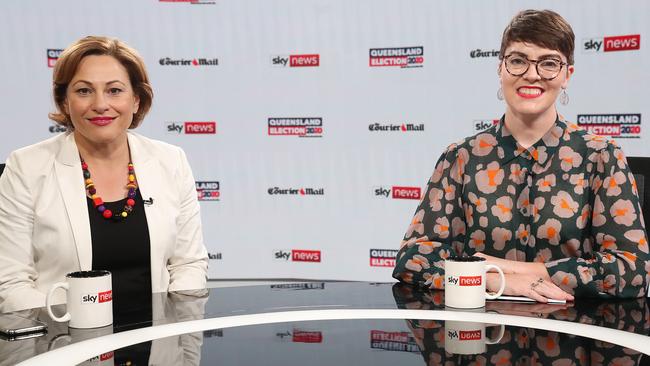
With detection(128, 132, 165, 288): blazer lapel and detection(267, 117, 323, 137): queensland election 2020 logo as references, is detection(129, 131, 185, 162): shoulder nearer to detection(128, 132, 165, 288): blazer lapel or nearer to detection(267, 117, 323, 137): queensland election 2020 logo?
detection(128, 132, 165, 288): blazer lapel

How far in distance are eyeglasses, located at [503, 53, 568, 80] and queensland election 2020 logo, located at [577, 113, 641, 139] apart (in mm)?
1863

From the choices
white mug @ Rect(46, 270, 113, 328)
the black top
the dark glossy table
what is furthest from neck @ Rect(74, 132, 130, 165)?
white mug @ Rect(46, 270, 113, 328)

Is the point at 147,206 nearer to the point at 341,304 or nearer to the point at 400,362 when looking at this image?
the point at 341,304

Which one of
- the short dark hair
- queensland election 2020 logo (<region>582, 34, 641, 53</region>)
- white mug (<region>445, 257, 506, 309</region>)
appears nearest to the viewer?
white mug (<region>445, 257, 506, 309</region>)

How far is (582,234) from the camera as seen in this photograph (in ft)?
6.72

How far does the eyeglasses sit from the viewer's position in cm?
206

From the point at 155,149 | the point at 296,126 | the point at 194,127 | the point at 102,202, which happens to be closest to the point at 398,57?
the point at 296,126

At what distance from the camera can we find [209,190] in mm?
4395

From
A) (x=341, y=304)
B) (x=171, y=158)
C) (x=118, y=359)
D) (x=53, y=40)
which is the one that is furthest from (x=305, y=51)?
(x=118, y=359)

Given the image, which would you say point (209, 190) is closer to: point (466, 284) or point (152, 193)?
point (152, 193)

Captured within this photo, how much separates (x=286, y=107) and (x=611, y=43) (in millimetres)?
1814

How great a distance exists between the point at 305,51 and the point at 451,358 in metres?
3.24

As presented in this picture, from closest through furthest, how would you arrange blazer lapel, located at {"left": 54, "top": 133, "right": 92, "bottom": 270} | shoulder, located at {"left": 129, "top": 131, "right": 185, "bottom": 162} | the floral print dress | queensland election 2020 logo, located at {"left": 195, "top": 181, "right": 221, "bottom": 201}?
the floral print dress → blazer lapel, located at {"left": 54, "top": 133, "right": 92, "bottom": 270} → shoulder, located at {"left": 129, "top": 131, "right": 185, "bottom": 162} → queensland election 2020 logo, located at {"left": 195, "top": 181, "right": 221, "bottom": 201}

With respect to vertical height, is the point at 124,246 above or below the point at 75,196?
below
